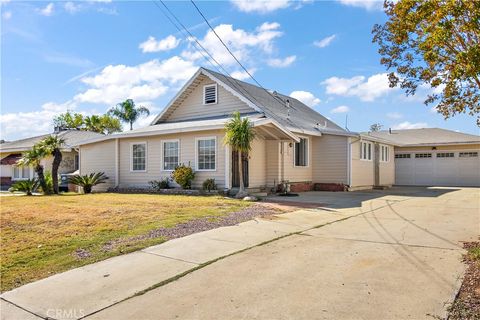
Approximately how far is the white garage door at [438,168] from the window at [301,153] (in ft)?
→ 36.9

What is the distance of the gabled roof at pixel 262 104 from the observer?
1856 cm

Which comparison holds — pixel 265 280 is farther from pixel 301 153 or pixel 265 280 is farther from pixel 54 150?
pixel 54 150

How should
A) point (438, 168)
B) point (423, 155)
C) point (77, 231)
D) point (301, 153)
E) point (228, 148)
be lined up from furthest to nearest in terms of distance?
point (423, 155) → point (438, 168) → point (301, 153) → point (228, 148) → point (77, 231)

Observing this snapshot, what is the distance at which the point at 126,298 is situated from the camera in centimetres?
442

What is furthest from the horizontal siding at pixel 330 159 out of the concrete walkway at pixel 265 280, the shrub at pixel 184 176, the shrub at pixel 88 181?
the concrete walkway at pixel 265 280

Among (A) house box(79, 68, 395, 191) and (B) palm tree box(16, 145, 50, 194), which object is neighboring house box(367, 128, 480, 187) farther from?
(B) palm tree box(16, 145, 50, 194)

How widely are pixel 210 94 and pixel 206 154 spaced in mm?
5126

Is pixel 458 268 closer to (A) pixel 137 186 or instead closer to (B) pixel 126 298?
(B) pixel 126 298

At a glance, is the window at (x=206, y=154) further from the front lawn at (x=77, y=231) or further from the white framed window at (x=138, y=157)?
the front lawn at (x=77, y=231)

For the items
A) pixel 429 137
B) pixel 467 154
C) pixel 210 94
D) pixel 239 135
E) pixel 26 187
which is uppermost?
pixel 210 94

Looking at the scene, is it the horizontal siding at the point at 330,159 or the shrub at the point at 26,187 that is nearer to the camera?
the shrub at the point at 26,187

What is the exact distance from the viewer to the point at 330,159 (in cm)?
1942

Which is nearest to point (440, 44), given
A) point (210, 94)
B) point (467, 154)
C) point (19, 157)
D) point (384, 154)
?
point (210, 94)

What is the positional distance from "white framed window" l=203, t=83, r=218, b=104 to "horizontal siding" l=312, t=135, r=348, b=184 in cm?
573
